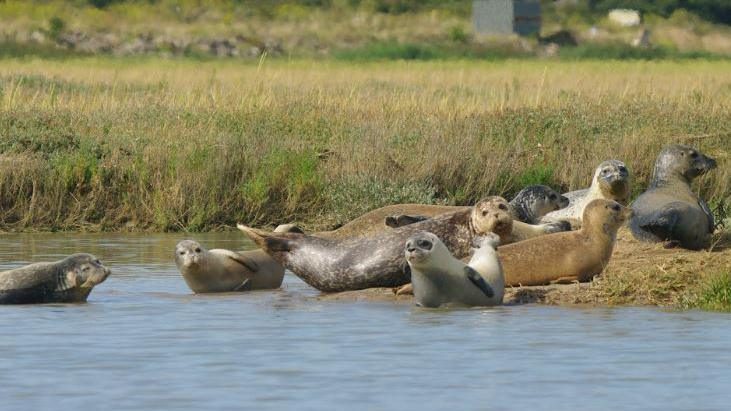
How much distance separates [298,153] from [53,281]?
7.86 meters

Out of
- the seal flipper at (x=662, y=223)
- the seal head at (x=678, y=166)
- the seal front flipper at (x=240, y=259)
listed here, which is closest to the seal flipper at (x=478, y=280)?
the seal flipper at (x=662, y=223)

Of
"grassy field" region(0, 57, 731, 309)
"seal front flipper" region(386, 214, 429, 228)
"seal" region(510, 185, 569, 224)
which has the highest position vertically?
"seal front flipper" region(386, 214, 429, 228)

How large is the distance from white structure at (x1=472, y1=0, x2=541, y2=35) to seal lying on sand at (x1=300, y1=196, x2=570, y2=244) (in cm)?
6275

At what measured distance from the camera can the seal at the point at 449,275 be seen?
457 inches

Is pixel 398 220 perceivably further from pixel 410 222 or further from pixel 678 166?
pixel 678 166

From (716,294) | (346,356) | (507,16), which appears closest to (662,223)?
(716,294)

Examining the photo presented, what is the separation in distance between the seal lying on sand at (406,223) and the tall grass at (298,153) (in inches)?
138

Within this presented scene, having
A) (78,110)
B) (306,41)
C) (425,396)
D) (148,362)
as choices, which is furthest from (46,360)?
(306,41)

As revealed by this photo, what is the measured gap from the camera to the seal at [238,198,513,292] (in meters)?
12.8

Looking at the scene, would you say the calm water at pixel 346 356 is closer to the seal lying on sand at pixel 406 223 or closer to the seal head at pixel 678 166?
the seal lying on sand at pixel 406 223

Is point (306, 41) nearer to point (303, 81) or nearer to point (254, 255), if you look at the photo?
point (303, 81)

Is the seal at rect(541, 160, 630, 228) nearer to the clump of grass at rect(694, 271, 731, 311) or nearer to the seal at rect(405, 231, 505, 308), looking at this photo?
the seal at rect(405, 231, 505, 308)

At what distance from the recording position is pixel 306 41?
6975cm

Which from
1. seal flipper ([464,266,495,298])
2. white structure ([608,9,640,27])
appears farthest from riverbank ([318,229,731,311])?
white structure ([608,9,640,27])
